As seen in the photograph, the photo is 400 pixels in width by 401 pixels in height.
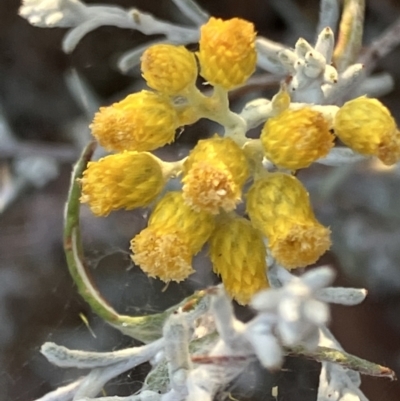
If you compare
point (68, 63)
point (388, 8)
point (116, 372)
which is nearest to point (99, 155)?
point (116, 372)

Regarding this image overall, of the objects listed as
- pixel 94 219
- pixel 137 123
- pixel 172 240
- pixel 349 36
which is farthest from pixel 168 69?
pixel 94 219

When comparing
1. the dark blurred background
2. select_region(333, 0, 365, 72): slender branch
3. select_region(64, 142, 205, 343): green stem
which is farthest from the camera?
the dark blurred background

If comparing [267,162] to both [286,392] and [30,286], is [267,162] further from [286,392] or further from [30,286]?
[30,286]

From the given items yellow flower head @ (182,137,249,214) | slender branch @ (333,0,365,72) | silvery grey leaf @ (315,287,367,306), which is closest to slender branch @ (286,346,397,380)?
silvery grey leaf @ (315,287,367,306)

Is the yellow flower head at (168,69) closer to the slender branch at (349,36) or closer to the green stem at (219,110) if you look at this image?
the green stem at (219,110)

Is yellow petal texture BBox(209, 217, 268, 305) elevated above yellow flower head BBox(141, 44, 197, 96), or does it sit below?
below

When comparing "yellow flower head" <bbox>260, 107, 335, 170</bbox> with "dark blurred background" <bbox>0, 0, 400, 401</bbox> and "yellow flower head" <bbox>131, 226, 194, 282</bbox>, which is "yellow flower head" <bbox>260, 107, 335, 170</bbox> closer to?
"yellow flower head" <bbox>131, 226, 194, 282</bbox>

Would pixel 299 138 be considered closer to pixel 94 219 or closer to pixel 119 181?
pixel 119 181

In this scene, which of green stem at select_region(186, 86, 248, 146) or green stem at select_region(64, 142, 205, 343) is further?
green stem at select_region(64, 142, 205, 343)

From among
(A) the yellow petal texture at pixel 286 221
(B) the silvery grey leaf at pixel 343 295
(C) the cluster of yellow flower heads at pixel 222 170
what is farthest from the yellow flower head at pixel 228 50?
(B) the silvery grey leaf at pixel 343 295
